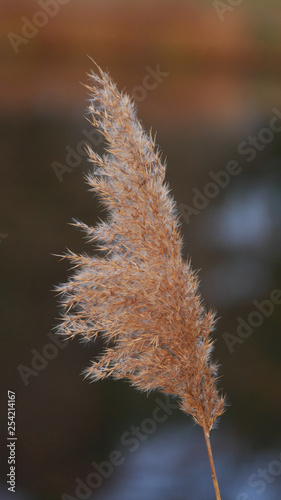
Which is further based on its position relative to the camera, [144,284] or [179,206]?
[179,206]

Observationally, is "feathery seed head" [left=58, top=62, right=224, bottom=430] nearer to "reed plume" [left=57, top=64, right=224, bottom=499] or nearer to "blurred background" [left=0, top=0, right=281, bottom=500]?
"reed plume" [left=57, top=64, right=224, bottom=499]

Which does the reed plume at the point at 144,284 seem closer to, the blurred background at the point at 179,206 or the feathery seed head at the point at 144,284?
the feathery seed head at the point at 144,284

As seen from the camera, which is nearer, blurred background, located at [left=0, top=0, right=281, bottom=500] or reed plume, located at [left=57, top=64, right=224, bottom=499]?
reed plume, located at [left=57, top=64, right=224, bottom=499]

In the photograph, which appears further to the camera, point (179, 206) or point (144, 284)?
point (179, 206)

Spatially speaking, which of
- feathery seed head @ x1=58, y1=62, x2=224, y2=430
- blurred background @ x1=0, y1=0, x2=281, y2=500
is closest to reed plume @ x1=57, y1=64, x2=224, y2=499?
feathery seed head @ x1=58, y1=62, x2=224, y2=430

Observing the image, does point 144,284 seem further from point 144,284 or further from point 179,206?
point 179,206

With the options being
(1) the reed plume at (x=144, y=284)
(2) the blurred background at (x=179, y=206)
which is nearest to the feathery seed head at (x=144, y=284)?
(1) the reed plume at (x=144, y=284)

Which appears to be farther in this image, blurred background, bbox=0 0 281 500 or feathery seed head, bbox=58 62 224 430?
blurred background, bbox=0 0 281 500

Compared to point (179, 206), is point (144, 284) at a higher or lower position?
lower

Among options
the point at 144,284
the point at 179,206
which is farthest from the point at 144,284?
the point at 179,206
